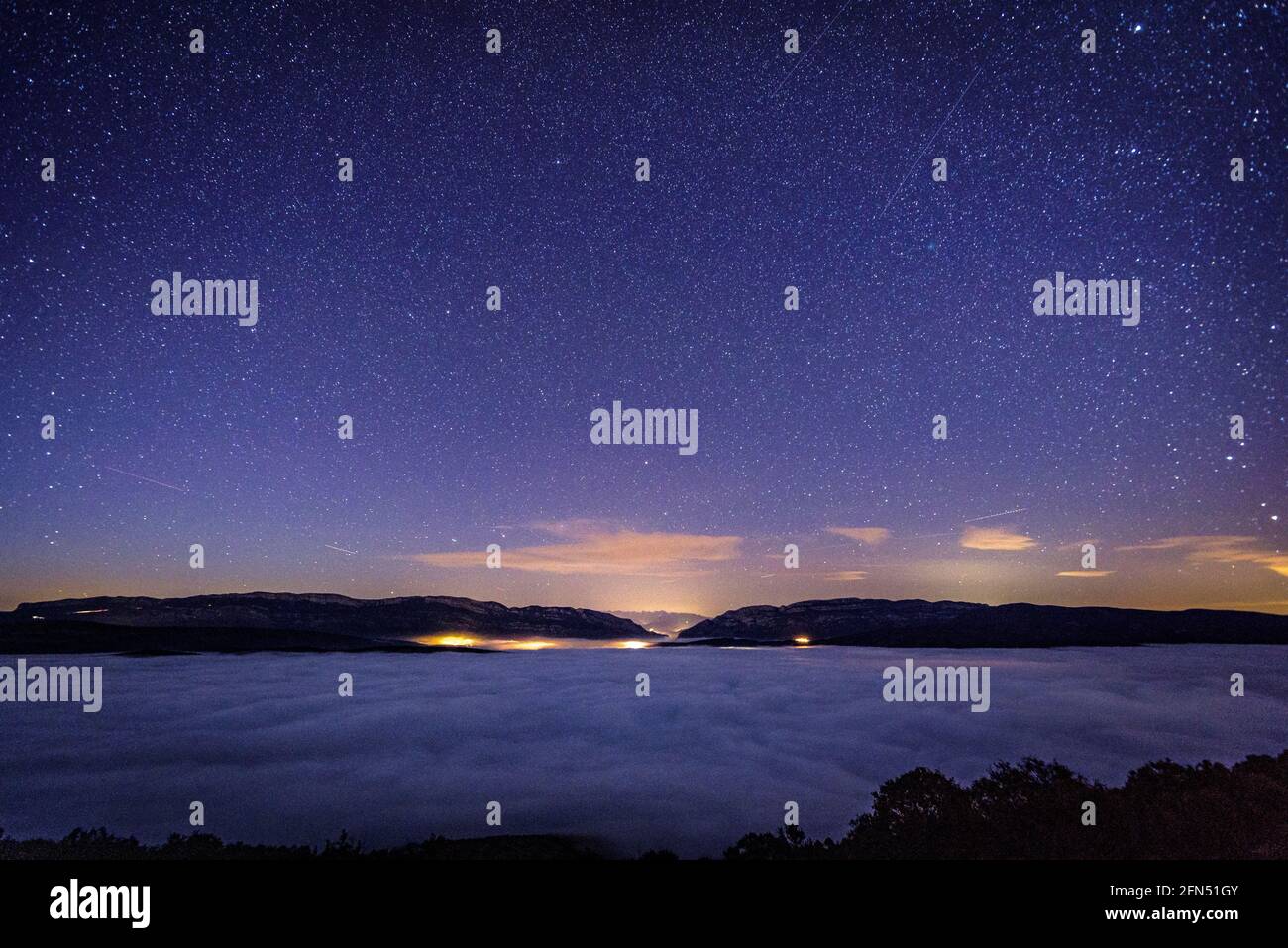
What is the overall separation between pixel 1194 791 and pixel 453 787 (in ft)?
54.7

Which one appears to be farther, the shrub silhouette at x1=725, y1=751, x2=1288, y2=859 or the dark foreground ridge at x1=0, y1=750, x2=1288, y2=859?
the shrub silhouette at x1=725, y1=751, x2=1288, y2=859

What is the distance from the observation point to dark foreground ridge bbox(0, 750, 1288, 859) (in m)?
8.59

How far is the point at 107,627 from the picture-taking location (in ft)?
176

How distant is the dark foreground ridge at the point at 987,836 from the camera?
859 cm

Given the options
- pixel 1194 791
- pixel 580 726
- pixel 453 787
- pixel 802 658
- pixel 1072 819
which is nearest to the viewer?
pixel 1072 819

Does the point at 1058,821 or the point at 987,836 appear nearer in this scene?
the point at 987,836

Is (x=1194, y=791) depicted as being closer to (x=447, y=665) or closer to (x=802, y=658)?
(x=802, y=658)

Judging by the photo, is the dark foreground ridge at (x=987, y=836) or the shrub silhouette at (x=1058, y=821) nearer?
the dark foreground ridge at (x=987, y=836)

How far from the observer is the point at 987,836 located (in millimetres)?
9141
